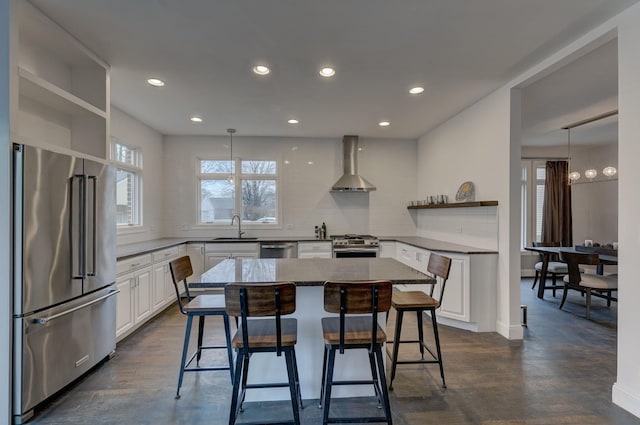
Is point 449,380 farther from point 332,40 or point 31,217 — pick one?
point 31,217

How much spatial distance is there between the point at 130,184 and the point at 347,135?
357cm

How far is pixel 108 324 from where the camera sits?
277 centimetres

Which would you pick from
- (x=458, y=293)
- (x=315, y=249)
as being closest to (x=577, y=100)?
(x=458, y=293)

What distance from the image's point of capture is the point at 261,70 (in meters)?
2.97

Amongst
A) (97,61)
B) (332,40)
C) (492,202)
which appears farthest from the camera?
(492,202)

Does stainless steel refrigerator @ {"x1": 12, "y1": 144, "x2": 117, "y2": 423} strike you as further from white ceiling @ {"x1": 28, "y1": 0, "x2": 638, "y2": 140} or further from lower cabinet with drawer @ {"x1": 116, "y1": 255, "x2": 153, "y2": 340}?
white ceiling @ {"x1": 28, "y1": 0, "x2": 638, "y2": 140}

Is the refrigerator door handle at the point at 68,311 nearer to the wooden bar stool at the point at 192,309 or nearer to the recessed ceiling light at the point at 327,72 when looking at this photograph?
the wooden bar stool at the point at 192,309

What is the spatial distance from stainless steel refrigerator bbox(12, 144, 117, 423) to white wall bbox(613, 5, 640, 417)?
3984 mm

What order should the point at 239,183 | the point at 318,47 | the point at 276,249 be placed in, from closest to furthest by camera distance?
the point at 318,47
the point at 276,249
the point at 239,183

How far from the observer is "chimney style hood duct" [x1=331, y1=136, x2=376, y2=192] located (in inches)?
208

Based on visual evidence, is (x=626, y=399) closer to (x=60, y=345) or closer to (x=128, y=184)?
(x=60, y=345)

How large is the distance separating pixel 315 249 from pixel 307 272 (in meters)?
2.79

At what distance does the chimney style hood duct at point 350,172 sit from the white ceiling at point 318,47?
4.35 feet

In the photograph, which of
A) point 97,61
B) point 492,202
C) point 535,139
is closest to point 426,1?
point 492,202
